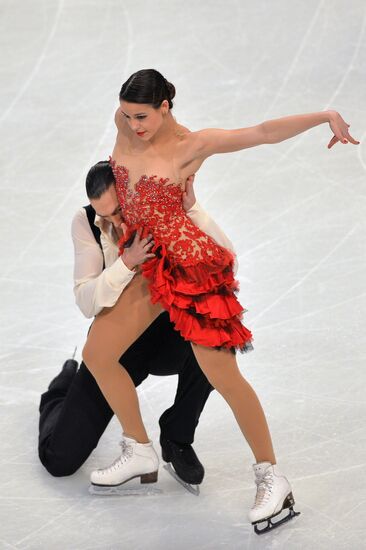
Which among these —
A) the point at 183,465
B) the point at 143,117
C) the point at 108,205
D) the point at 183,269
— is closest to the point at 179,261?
the point at 183,269

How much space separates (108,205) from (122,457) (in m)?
0.82

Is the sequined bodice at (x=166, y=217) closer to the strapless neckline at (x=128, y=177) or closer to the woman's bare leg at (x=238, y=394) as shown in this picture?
the strapless neckline at (x=128, y=177)

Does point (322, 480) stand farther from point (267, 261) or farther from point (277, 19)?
point (277, 19)

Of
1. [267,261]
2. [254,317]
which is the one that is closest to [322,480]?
[254,317]

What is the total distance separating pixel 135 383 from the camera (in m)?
3.92

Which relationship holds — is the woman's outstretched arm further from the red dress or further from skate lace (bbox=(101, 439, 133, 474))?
skate lace (bbox=(101, 439, 133, 474))

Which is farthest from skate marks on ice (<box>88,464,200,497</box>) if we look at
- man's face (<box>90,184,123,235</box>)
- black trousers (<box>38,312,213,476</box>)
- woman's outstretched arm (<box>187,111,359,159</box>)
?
woman's outstretched arm (<box>187,111,359,159</box>)

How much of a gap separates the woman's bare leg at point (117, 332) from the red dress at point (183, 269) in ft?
0.30

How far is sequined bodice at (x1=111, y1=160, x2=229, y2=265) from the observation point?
3.47m

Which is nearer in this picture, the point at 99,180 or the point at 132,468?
the point at 99,180

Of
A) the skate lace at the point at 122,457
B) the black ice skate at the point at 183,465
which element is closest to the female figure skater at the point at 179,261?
the black ice skate at the point at 183,465

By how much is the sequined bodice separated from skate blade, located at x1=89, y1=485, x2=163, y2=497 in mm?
769

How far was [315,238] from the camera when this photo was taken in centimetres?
521

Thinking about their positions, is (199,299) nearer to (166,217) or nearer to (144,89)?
(166,217)
